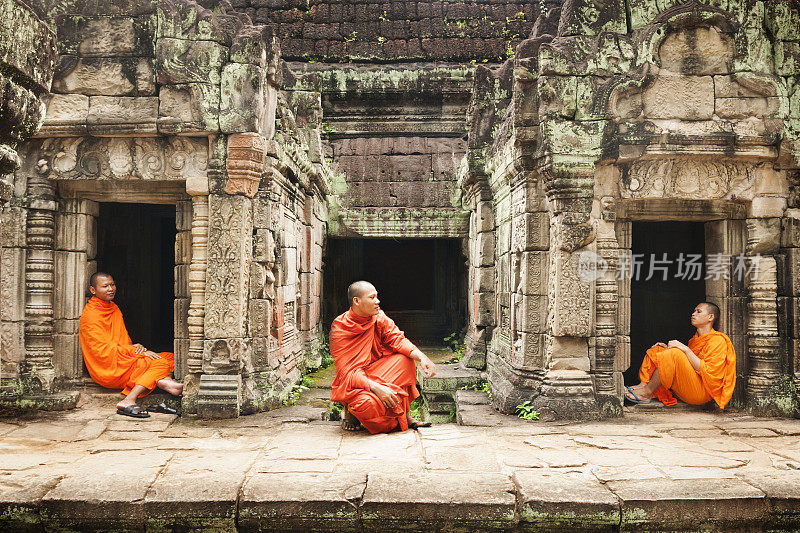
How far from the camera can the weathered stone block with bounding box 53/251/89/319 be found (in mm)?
5598

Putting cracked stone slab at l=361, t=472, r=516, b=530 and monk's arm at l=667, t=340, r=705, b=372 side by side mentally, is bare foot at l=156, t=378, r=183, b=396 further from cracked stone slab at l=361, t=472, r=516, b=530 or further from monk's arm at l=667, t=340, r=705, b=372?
monk's arm at l=667, t=340, r=705, b=372

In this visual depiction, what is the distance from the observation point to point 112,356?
223 inches

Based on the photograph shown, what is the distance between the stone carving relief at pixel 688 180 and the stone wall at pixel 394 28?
5.20m

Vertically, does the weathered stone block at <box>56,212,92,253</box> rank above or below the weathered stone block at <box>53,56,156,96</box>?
below

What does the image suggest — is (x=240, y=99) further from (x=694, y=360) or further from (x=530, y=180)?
(x=694, y=360)

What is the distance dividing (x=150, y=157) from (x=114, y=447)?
2725 millimetres

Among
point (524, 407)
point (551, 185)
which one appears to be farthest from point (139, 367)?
point (551, 185)

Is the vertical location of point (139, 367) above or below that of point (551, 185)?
below

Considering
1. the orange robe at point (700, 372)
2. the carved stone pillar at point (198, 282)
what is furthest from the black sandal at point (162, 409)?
the orange robe at point (700, 372)

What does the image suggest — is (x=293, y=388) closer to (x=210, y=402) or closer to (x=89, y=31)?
(x=210, y=402)

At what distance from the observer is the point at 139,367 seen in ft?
18.7

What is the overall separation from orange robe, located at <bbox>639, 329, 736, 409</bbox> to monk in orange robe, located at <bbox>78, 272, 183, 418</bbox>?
490cm

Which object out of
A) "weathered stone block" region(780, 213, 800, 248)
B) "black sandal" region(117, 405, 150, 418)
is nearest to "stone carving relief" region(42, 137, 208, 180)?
"black sandal" region(117, 405, 150, 418)

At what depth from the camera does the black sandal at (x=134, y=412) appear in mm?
5191
